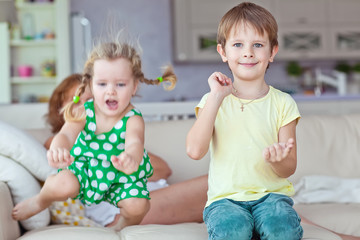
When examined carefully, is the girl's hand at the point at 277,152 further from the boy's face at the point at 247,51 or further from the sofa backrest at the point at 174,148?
the sofa backrest at the point at 174,148

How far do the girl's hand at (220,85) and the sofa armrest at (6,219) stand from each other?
0.82 m

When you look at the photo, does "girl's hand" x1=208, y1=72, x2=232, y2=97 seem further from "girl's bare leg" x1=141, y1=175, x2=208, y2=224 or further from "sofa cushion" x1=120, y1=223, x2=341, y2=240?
"girl's bare leg" x1=141, y1=175, x2=208, y2=224

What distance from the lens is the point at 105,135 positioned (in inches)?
70.9

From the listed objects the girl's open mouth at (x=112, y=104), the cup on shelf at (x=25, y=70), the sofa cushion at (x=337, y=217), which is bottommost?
the sofa cushion at (x=337, y=217)

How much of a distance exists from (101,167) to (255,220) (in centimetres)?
57

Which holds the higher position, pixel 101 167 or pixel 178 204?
pixel 101 167

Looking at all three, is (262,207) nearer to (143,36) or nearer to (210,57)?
(210,57)

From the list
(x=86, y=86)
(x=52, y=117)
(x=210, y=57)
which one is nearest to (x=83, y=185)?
(x=86, y=86)

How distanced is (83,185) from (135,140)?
A: 10.4 inches

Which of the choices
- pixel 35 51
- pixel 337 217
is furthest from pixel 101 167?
pixel 35 51

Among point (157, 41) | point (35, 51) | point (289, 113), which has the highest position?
point (157, 41)

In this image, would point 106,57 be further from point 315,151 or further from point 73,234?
point 315,151

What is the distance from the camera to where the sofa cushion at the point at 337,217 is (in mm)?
2125

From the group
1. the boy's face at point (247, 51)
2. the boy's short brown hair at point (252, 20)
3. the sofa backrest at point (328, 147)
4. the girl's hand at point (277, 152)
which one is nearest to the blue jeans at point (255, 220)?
the girl's hand at point (277, 152)
